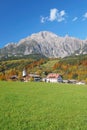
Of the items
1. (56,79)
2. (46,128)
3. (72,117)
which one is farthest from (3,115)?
(56,79)

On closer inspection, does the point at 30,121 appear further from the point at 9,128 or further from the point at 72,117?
the point at 72,117

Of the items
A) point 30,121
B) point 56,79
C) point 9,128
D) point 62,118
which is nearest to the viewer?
point 9,128

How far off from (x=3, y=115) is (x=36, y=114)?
2698mm

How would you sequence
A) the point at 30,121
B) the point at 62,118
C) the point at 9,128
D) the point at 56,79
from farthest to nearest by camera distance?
the point at 56,79, the point at 62,118, the point at 30,121, the point at 9,128

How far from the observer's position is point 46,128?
14.8m

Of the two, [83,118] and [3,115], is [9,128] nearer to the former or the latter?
[3,115]

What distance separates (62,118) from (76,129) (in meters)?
3.06

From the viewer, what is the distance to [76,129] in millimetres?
14938

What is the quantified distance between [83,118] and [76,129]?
11.0 feet

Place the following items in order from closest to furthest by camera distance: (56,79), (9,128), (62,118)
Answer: (9,128)
(62,118)
(56,79)

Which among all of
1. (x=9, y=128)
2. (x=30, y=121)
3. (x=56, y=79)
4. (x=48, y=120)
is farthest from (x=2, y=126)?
(x=56, y=79)

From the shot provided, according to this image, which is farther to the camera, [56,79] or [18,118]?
[56,79]

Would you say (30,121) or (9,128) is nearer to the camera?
(9,128)

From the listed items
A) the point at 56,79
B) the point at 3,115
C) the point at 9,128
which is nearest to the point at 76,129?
the point at 9,128
